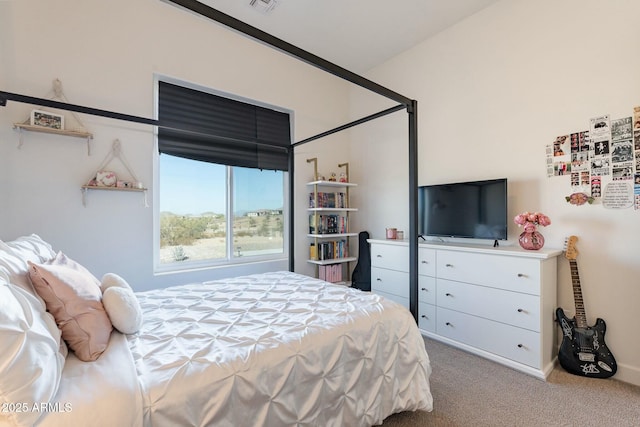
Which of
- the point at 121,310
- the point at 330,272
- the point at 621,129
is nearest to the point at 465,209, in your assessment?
the point at 621,129

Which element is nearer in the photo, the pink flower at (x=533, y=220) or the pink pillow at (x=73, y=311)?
the pink pillow at (x=73, y=311)

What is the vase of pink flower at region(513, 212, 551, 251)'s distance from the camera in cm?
222

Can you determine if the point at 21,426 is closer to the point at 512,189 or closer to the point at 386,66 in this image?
the point at 512,189

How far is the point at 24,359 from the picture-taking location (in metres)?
0.76

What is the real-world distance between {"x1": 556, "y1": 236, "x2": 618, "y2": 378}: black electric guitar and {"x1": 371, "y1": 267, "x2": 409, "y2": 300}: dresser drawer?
122cm

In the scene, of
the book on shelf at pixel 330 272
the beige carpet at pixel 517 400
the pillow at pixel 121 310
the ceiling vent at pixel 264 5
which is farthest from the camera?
the book on shelf at pixel 330 272

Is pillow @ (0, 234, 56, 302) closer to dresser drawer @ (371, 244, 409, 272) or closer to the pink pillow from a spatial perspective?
the pink pillow

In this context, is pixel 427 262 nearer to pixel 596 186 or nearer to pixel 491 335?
pixel 491 335

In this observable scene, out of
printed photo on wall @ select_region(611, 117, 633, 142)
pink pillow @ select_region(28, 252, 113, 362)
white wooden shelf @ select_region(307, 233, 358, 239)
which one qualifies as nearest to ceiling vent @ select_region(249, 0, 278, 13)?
white wooden shelf @ select_region(307, 233, 358, 239)

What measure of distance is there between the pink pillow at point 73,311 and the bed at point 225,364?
31mm

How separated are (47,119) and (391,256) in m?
3.09

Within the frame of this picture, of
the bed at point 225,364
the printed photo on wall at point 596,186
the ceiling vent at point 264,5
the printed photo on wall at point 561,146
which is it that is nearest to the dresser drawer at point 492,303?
the printed photo on wall at point 596,186

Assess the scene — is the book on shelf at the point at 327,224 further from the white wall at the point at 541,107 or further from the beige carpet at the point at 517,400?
the beige carpet at the point at 517,400

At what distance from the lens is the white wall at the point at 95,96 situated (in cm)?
209
